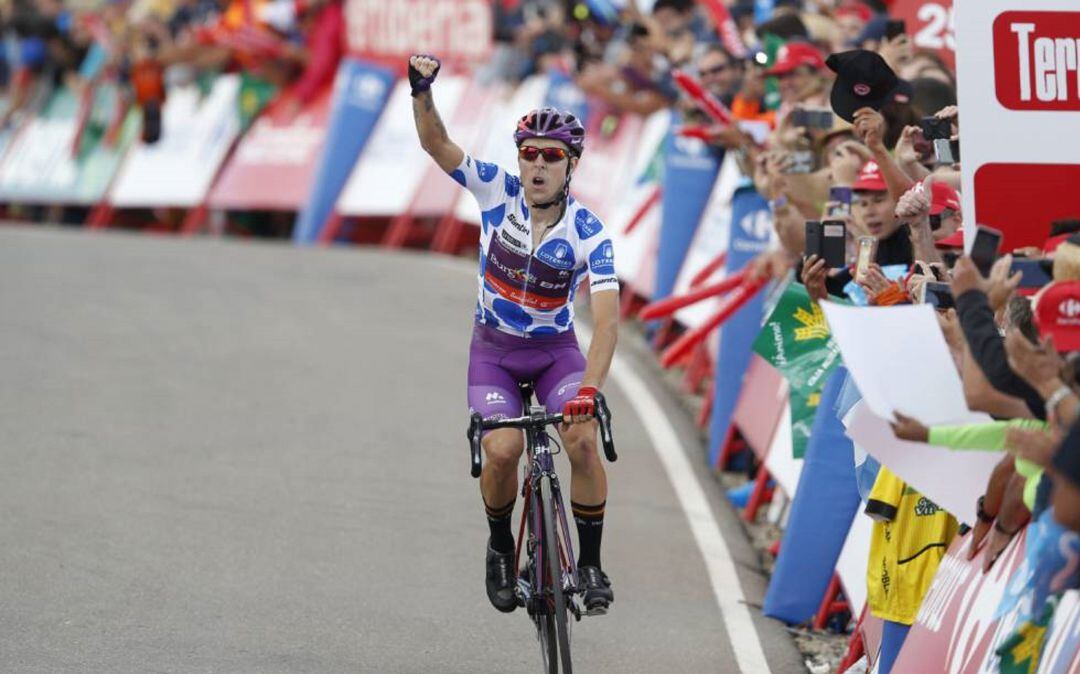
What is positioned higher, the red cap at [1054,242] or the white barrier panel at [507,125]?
the red cap at [1054,242]

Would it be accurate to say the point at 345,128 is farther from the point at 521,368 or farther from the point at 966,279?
the point at 966,279

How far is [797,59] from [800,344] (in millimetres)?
2729

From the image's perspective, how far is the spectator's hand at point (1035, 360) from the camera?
19.5 ft

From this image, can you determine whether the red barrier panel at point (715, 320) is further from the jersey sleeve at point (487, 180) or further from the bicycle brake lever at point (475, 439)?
the bicycle brake lever at point (475, 439)

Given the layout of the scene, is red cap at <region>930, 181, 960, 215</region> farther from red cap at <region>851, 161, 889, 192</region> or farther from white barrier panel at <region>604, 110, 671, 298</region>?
white barrier panel at <region>604, 110, 671, 298</region>

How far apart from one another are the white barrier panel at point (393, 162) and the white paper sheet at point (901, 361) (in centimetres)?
1644

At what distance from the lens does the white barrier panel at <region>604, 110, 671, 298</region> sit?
17.7 meters

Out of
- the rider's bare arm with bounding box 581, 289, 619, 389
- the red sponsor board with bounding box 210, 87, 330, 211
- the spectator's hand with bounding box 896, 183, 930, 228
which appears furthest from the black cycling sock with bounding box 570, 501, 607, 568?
the red sponsor board with bounding box 210, 87, 330, 211

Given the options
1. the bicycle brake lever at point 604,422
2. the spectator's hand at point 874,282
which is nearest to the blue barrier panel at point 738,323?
the spectator's hand at point 874,282

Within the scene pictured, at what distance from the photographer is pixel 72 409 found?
13344 millimetres

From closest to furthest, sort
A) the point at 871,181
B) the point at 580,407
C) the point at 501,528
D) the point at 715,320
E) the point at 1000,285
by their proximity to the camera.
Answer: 1. the point at 1000,285
2. the point at 580,407
3. the point at 501,528
4. the point at 871,181
5. the point at 715,320

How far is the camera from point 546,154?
8.55 m

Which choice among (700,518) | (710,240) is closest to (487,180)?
(700,518)

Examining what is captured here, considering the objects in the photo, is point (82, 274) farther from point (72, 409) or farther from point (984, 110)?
point (984, 110)
